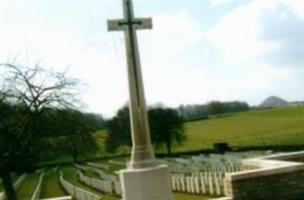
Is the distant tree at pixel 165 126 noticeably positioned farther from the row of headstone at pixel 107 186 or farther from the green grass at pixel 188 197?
the green grass at pixel 188 197

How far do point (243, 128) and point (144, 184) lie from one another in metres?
75.0

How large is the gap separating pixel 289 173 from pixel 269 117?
89.5 meters

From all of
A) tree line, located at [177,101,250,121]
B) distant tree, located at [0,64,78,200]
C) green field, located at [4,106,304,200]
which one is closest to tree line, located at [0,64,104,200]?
distant tree, located at [0,64,78,200]

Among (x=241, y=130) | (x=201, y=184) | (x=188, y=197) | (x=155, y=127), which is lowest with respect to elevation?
(x=188, y=197)

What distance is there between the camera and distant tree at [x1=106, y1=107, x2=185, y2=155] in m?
62.3

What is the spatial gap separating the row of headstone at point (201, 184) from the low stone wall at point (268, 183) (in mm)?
8872

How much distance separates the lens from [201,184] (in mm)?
19688

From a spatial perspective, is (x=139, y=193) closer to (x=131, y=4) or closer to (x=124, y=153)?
(x=131, y=4)

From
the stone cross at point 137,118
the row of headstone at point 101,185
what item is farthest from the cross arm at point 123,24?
the row of headstone at point 101,185

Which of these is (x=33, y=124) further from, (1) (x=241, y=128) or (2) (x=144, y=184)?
(1) (x=241, y=128)

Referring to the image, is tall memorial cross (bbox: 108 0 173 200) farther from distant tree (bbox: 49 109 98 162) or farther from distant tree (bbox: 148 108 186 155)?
distant tree (bbox: 148 108 186 155)

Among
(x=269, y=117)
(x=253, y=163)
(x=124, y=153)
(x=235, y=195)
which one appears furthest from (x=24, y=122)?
(x=269, y=117)

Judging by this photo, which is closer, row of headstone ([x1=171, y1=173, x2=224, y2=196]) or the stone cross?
the stone cross

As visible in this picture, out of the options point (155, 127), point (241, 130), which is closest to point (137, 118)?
point (155, 127)
